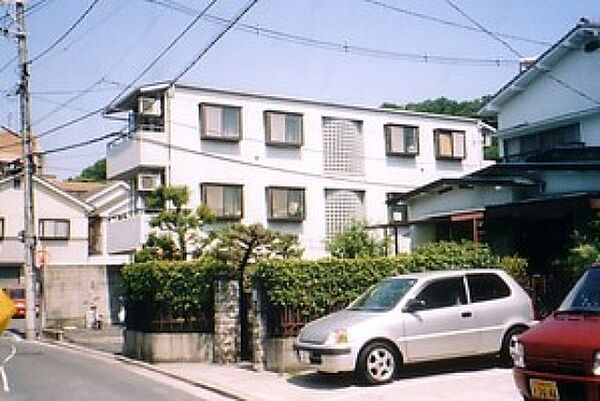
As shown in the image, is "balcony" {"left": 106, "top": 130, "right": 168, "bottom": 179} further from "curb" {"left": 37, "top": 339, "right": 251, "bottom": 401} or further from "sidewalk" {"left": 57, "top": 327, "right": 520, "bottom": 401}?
"sidewalk" {"left": 57, "top": 327, "right": 520, "bottom": 401}

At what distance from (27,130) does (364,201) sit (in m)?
14.2

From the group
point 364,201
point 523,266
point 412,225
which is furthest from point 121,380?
point 364,201

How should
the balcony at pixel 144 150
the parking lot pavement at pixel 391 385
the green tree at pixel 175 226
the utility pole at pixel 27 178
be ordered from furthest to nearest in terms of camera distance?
the balcony at pixel 144 150, the utility pole at pixel 27 178, the green tree at pixel 175 226, the parking lot pavement at pixel 391 385

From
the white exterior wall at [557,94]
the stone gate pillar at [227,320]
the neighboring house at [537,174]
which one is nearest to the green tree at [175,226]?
the stone gate pillar at [227,320]

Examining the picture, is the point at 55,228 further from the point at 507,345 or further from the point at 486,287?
the point at 507,345

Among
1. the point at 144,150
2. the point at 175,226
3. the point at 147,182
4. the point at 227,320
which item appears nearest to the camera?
the point at 227,320

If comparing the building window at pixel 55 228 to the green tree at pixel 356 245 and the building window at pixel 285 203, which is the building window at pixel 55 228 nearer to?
the building window at pixel 285 203

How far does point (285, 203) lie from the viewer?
3059 cm

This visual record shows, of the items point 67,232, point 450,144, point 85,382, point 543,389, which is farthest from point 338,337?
point 67,232

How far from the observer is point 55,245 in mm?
44531

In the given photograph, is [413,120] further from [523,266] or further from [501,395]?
[501,395]

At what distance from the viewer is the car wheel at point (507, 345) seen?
12219 mm

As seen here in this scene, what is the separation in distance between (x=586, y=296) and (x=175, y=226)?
13.1 m

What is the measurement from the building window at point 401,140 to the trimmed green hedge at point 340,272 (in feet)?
59.2
